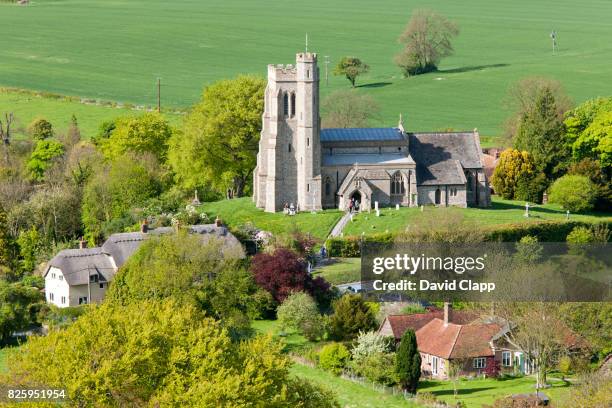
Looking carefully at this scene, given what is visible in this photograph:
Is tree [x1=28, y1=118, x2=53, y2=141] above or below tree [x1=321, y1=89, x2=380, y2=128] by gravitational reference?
below

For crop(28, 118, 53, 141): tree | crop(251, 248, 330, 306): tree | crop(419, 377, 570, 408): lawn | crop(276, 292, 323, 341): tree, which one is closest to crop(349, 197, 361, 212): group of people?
crop(251, 248, 330, 306): tree

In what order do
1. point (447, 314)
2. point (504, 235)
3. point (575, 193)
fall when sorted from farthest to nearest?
point (575, 193), point (504, 235), point (447, 314)

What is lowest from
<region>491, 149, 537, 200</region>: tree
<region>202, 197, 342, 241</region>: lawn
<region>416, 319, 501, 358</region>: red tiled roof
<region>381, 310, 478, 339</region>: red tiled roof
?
<region>416, 319, 501, 358</region>: red tiled roof

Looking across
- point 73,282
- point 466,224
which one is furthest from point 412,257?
point 73,282

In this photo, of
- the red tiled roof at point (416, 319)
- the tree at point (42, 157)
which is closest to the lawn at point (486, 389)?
the red tiled roof at point (416, 319)

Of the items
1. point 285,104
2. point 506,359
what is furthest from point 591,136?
point 506,359

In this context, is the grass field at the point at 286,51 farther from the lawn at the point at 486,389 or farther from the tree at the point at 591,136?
the lawn at the point at 486,389

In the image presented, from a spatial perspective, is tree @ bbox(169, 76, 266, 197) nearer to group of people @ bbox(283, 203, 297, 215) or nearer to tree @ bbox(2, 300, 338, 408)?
group of people @ bbox(283, 203, 297, 215)

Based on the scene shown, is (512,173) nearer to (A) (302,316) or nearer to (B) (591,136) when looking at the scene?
(B) (591,136)
